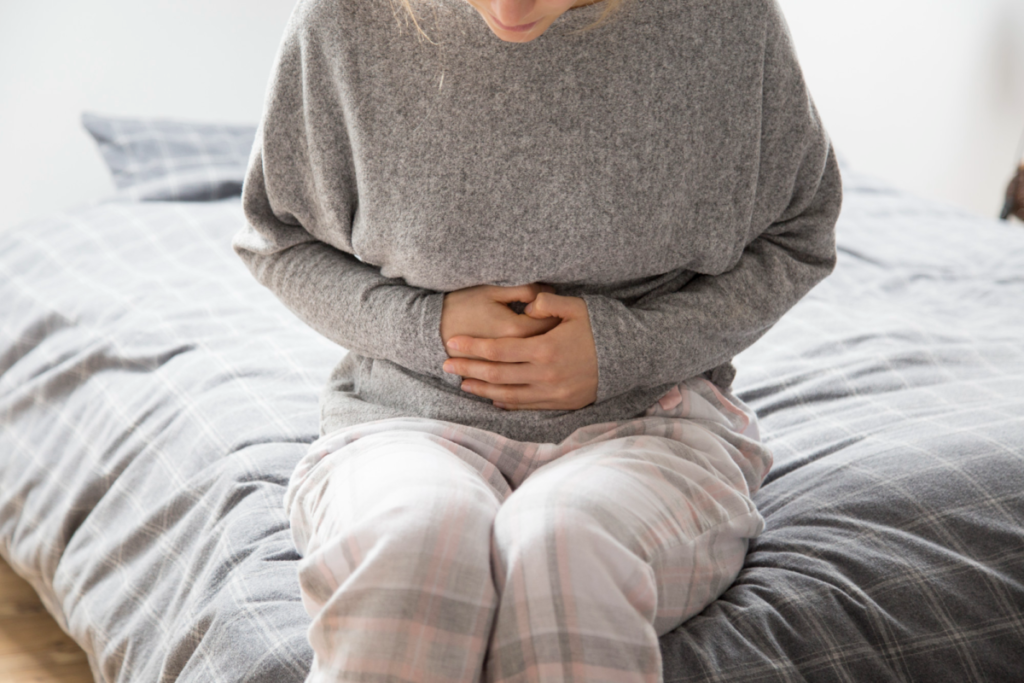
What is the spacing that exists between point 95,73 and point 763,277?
194 centimetres

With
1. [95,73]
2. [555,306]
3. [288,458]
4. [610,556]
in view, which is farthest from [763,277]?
[95,73]

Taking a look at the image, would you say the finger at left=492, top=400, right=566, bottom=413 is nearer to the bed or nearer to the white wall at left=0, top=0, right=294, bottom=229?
the bed

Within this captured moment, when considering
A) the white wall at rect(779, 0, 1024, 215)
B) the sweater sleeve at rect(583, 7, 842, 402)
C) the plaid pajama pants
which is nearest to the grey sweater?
the sweater sleeve at rect(583, 7, 842, 402)

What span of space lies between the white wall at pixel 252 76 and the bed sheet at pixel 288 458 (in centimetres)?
49

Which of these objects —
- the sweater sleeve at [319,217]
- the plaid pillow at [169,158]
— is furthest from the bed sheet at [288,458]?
the sweater sleeve at [319,217]

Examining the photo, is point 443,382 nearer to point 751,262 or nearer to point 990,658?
point 751,262

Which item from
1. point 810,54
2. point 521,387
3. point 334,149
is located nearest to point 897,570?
point 521,387

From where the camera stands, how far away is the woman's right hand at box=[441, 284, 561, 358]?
86cm

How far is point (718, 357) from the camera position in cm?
90

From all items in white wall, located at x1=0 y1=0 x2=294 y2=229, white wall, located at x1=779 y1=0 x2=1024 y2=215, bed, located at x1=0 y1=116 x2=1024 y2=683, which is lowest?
white wall, located at x1=779 y1=0 x2=1024 y2=215

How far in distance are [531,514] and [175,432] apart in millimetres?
667

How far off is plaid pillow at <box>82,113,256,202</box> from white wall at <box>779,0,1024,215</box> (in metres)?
2.07

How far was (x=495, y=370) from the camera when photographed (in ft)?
2.78

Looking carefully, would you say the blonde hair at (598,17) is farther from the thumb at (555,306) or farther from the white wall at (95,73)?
the white wall at (95,73)
